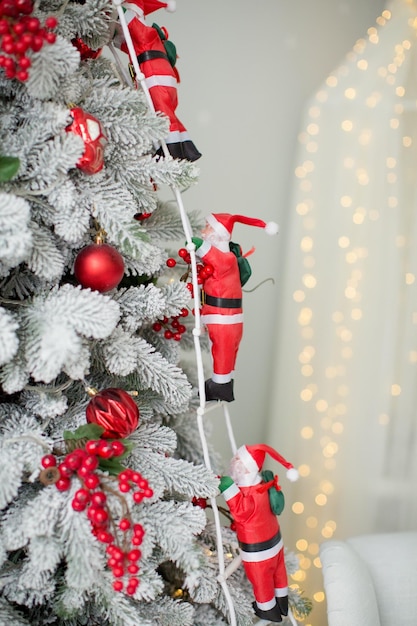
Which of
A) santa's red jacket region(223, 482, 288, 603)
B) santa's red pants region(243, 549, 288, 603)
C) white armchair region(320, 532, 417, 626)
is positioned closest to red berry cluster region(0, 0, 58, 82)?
santa's red jacket region(223, 482, 288, 603)

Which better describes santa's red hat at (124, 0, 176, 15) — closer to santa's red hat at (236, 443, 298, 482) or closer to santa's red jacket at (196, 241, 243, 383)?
santa's red jacket at (196, 241, 243, 383)

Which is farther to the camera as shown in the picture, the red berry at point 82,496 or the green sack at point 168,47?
the green sack at point 168,47

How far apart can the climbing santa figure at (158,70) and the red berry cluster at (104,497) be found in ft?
1.42


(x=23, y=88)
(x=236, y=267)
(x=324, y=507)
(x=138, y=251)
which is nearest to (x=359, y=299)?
(x=324, y=507)

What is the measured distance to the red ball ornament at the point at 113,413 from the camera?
69cm

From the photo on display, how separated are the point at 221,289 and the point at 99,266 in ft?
0.71

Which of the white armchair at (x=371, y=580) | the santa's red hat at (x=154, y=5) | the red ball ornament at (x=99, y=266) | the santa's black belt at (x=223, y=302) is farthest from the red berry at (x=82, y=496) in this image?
the santa's red hat at (x=154, y=5)

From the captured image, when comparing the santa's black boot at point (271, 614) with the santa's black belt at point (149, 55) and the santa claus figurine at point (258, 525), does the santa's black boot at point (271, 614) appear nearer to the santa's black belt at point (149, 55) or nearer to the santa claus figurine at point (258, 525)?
the santa claus figurine at point (258, 525)

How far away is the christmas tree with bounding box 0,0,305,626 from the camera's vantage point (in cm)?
62

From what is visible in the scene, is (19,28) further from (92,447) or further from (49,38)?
(92,447)

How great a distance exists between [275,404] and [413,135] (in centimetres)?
77

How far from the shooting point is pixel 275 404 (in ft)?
5.16

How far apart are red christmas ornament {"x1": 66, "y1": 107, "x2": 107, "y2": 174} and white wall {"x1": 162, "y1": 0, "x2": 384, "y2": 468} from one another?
2.84 ft

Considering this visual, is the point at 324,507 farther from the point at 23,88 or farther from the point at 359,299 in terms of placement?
the point at 23,88
